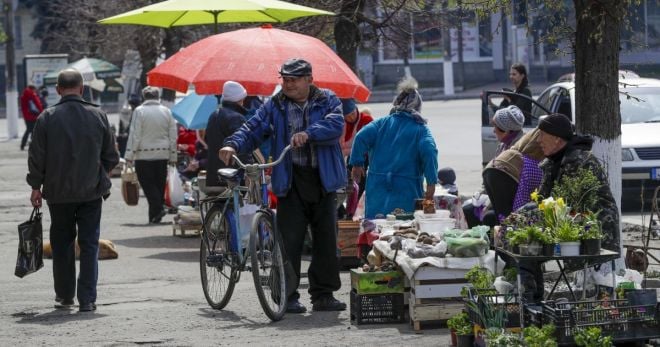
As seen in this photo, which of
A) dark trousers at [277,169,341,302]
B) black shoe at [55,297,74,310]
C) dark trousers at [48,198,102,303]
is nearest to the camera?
dark trousers at [277,169,341,302]

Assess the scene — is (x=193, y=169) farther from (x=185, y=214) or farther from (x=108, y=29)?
(x=108, y=29)

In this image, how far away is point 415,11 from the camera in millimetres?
16359

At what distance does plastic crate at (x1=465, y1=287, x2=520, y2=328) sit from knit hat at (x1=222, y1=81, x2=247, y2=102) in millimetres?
5544

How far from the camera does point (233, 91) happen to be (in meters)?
13.2

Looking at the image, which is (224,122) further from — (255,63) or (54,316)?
(54,316)

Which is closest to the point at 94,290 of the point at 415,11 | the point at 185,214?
the point at 185,214

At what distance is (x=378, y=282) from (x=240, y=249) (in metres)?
1.18

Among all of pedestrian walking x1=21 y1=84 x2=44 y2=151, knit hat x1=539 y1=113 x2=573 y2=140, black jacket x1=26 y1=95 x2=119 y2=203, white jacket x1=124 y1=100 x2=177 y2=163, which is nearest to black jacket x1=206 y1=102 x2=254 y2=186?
black jacket x1=26 y1=95 x2=119 y2=203

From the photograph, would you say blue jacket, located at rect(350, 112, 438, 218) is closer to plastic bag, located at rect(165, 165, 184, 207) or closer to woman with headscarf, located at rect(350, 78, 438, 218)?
woman with headscarf, located at rect(350, 78, 438, 218)

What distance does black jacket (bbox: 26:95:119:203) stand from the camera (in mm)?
10336

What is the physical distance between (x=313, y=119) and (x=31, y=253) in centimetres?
256

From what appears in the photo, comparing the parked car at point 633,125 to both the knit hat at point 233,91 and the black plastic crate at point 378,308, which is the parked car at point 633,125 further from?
the black plastic crate at point 378,308

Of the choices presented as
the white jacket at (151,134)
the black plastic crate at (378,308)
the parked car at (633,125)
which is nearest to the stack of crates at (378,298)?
the black plastic crate at (378,308)

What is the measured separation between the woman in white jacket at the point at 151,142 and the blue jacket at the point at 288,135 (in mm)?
7542
